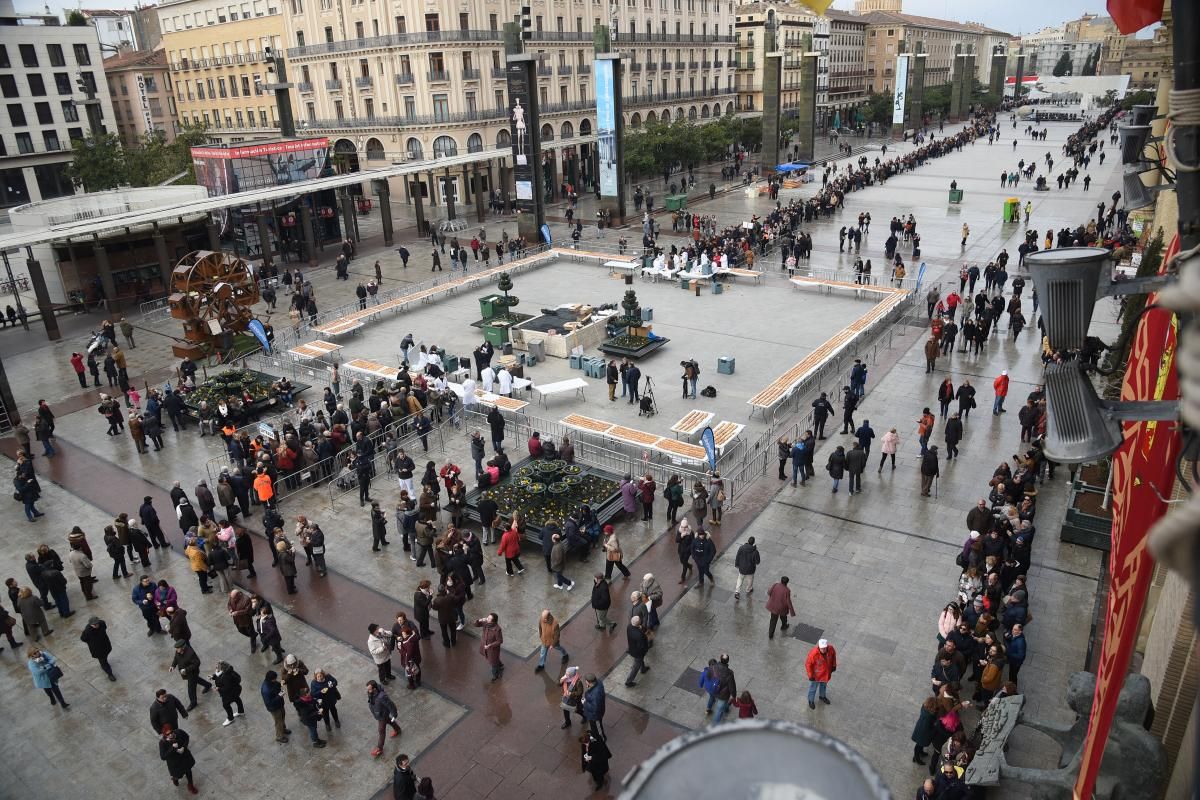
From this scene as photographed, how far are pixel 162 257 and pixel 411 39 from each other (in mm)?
25710

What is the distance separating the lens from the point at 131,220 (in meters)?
31.6

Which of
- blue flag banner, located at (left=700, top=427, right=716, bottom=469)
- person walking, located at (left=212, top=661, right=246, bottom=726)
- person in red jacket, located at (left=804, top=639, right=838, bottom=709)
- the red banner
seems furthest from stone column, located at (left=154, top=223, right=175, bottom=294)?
the red banner

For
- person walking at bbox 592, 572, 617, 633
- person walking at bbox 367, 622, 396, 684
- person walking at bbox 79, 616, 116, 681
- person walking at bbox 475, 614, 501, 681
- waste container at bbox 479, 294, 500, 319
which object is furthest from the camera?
waste container at bbox 479, 294, 500, 319

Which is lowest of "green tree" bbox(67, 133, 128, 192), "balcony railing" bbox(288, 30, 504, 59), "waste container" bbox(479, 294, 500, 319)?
"waste container" bbox(479, 294, 500, 319)

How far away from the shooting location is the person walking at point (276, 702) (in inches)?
453

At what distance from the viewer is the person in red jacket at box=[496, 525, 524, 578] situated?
15.0 m

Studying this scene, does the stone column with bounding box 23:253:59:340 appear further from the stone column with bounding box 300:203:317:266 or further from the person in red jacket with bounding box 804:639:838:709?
the person in red jacket with bounding box 804:639:838:709

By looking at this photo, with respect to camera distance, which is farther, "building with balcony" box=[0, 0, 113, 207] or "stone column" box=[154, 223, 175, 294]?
"building with balcony" box=[0, 0, 113, 207]

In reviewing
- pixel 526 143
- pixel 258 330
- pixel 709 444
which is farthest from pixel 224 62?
pixel 709 444

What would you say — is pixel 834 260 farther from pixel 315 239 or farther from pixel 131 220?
pixel 131 220

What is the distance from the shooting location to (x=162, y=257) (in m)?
33.9

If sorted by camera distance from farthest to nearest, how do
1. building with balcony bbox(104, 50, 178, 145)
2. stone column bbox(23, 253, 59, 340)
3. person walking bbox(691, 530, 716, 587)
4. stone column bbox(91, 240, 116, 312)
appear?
building with balcony bbox(104, 50, 178, 145) < stone column bbox(91, 240, 116, 312) < stone column bbox(23, 253, 59, 340) < person walking bbox(691, 530, 716, 587)

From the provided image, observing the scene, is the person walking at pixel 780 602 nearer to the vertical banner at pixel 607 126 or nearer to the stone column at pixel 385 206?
the stone column at pixel 385 206

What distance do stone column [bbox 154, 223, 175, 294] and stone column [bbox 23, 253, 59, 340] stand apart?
455 centimetres
